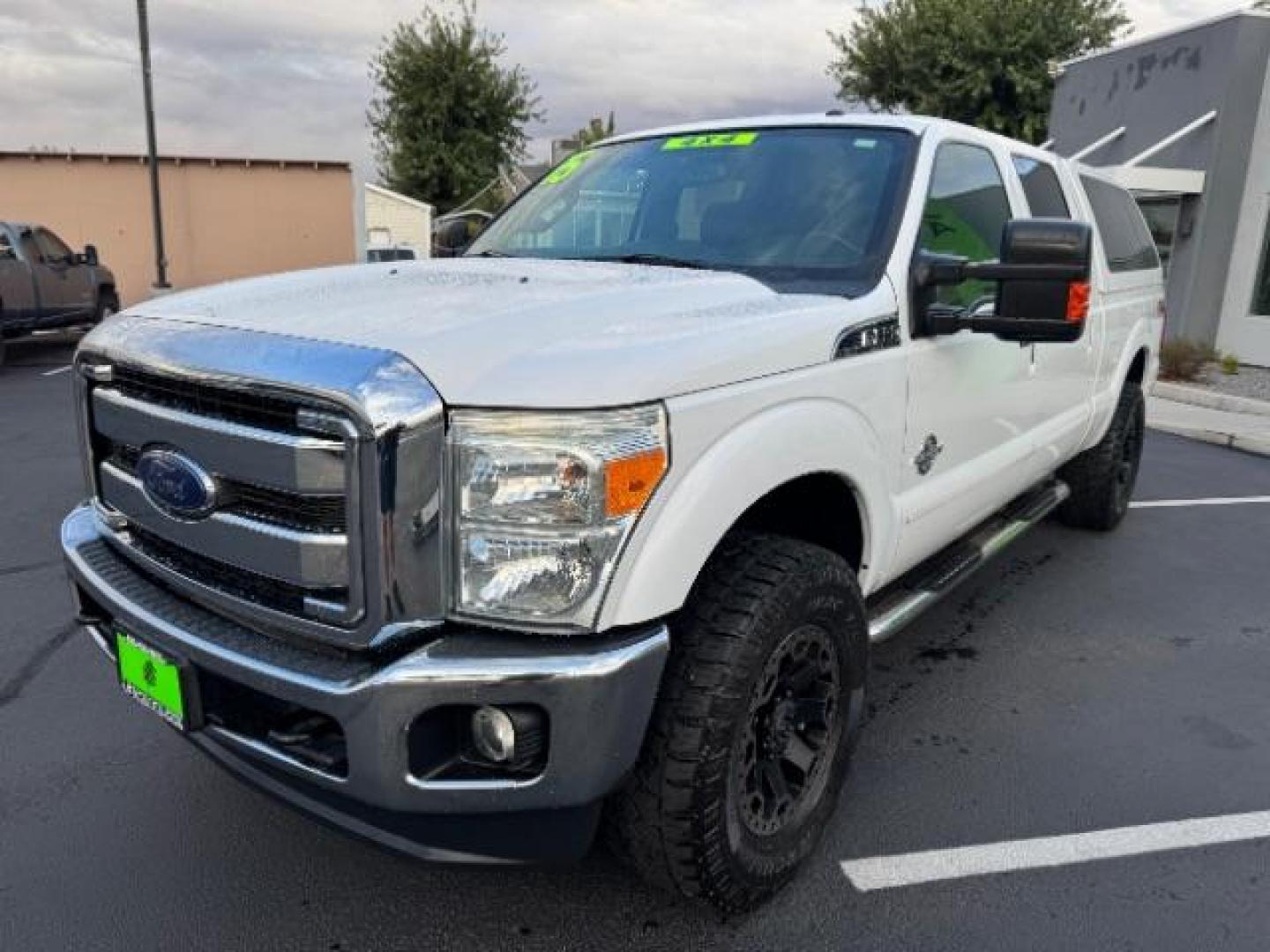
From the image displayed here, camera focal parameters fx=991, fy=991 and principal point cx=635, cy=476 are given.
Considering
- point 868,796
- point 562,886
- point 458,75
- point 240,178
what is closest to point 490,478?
point 562,886

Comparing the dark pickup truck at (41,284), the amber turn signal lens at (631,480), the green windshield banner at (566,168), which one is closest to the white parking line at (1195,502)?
the green windshield banner at (566,168)

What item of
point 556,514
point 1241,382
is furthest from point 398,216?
point 556,514

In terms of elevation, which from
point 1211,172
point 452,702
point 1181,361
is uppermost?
point 1211,172

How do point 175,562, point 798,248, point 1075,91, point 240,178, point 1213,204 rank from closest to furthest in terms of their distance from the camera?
point 175,562 < point 798,248 < point 1213,204 < point 1075,91 < point 240,178

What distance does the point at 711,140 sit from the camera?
352 centimetres

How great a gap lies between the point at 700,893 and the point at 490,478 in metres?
1.10

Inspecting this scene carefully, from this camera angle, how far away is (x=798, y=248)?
293 centimetres

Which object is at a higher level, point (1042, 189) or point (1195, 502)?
point (1042, 189)

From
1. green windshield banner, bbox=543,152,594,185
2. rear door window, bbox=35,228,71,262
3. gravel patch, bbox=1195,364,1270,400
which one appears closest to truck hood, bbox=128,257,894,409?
green windshield banner, bbox=543,152,594,185

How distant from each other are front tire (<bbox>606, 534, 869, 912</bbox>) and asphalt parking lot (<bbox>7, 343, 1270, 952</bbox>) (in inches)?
8.3

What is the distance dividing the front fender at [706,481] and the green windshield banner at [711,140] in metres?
1.37

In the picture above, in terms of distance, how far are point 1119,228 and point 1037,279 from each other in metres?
3.31

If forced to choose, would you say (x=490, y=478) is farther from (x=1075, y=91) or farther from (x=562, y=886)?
(x=1075, y=91)

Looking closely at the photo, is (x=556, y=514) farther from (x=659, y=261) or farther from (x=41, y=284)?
(x=41, y=284)
